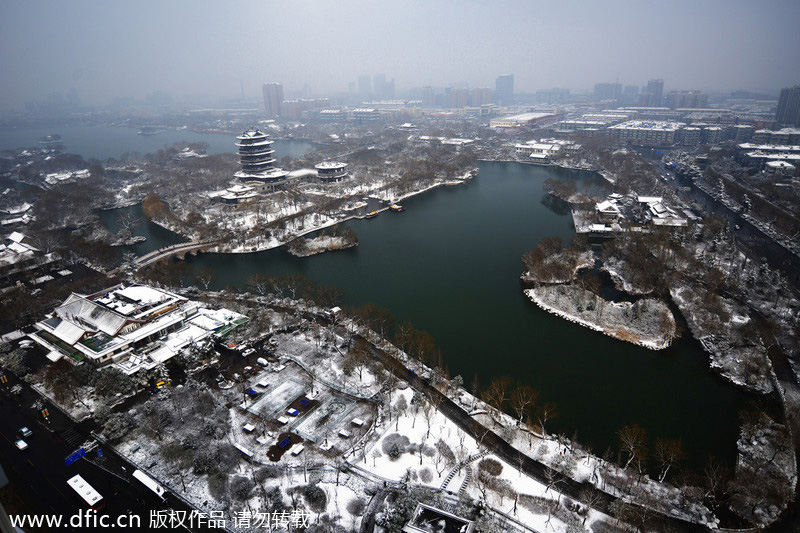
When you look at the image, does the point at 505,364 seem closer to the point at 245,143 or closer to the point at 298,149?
the point at 245,143

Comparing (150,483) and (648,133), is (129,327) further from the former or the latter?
(648,133)

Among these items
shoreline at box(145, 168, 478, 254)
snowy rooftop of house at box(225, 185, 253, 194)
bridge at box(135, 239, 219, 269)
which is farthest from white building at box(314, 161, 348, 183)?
bridge at box(135, 239, 219, 269)

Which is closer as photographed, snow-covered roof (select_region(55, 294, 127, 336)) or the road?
the road

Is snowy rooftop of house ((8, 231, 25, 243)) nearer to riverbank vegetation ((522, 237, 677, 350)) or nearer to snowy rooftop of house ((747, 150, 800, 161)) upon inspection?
riverbank vegetation ((522, 237, 677, 350))

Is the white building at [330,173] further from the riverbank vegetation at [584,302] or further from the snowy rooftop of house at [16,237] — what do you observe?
the riverbank vegetation at [584,302]

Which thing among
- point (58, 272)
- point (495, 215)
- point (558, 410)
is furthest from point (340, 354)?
point (495, 215)

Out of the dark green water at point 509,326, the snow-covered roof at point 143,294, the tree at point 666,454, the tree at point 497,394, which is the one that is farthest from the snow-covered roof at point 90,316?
the tree at point 666,454
